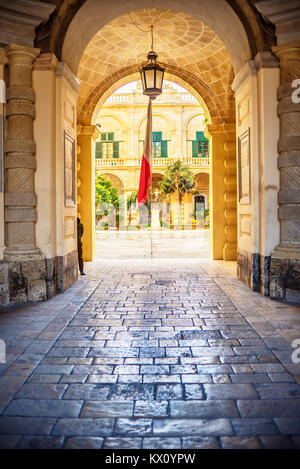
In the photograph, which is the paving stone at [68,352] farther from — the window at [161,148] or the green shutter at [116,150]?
the green shutter at [116,150]

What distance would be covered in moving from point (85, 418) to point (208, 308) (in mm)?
3220

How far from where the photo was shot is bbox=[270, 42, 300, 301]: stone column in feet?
19.4

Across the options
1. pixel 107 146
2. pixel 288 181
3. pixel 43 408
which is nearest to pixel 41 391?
pixel 43 408

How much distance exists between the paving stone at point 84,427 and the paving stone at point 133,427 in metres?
0.05

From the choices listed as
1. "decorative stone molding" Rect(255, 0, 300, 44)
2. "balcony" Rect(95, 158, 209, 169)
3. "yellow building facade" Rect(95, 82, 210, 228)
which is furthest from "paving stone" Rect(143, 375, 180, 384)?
"balcony" Rect(95, 158, 209, 169)

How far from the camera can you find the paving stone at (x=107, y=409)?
2.55 m

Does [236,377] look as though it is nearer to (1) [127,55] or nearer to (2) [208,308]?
(2) [208,308]

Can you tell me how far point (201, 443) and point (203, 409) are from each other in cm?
41

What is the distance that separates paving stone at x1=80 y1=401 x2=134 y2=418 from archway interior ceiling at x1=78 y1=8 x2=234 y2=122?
8332 mm

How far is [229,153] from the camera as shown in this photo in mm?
11320

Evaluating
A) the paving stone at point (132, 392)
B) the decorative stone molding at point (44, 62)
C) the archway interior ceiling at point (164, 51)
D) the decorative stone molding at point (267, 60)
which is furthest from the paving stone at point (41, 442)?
the archway interior ceiling at point (164, 51)

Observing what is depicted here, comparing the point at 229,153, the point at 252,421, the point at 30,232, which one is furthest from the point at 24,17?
the point at 229,153

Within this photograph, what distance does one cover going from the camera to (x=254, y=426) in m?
2.39

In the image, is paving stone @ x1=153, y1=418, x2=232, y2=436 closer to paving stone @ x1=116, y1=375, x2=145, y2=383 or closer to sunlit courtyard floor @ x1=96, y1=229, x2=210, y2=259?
paving stone @ x1=116, y1=375, x2=145, y2=383
